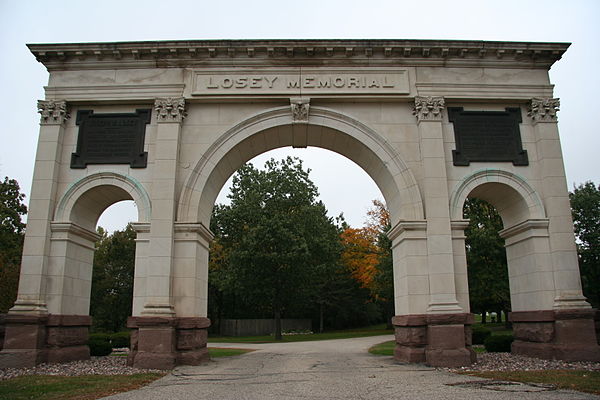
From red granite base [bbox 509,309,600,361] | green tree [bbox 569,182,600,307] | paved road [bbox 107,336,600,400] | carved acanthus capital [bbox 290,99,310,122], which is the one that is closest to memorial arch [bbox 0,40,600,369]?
carved acanthus capital [bbox 290,99,310,122]

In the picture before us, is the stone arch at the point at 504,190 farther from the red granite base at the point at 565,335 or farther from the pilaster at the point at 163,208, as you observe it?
the pilaster at the point at 163,208

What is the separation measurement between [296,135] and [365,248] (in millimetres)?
26648

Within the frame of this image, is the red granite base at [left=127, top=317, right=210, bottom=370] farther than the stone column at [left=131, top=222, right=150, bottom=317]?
No

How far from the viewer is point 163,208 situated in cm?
1379

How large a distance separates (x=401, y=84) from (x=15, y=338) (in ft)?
45.6

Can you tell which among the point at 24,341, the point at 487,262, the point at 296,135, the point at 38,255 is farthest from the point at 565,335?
the point at 38,255

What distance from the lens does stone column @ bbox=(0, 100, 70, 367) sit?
12.7m

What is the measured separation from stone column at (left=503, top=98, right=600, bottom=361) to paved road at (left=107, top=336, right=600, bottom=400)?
4.09 meters

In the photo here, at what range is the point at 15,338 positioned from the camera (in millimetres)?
12773

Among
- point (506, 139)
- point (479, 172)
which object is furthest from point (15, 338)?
point (506, 139)

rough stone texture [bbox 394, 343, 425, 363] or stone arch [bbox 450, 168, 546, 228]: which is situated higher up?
stone arch [bbox 450, 168, 546, 228]

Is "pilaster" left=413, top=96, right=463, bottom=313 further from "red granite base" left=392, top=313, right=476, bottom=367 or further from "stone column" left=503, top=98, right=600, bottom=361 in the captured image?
"stone column" left=503, top=98, right=600, bottom=361

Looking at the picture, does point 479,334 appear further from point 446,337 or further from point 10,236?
point 10,236

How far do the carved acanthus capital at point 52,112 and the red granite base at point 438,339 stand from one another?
12485 mm
